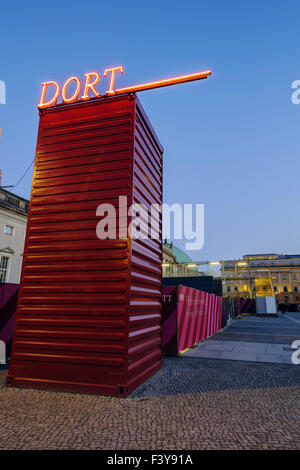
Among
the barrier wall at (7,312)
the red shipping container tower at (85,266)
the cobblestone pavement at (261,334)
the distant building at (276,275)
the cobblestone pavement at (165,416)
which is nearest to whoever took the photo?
the cobblestone pavement at (165,416)

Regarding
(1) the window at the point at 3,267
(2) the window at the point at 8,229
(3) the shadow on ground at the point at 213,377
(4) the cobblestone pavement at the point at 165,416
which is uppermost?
(2) the window at the point at 8,229

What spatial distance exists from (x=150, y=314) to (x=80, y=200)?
3001mm

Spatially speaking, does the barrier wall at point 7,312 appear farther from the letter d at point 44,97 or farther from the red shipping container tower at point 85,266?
the letter d at point 44,97

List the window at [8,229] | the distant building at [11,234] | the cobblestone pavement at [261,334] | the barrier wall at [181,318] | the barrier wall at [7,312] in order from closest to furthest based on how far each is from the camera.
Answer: the barrier wall at [7,312]
the barrier wall at [181,318]
the cobblestone pavement at [261,334]
the distant building at [11,234]
the window at [8,229]

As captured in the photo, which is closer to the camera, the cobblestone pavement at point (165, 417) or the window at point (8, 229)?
the cobblestone pavement at point (165, 417)

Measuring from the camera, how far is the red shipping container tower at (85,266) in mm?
5227

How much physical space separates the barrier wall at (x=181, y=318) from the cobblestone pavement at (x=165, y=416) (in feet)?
8.52

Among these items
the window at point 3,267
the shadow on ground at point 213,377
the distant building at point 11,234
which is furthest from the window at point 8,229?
the shadow on ground at point 213,377

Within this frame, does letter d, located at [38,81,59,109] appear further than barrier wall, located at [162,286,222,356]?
No

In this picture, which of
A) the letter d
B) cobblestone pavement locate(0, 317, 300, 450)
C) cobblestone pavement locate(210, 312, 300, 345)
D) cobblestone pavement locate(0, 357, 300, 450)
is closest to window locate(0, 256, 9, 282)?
cobblestone pavement locate(210, 312, 300, 345)

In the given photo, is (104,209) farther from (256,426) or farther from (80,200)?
(256,426)

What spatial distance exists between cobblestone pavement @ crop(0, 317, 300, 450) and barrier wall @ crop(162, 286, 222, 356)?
102 inches

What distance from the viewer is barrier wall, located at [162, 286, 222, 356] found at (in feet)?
28.6

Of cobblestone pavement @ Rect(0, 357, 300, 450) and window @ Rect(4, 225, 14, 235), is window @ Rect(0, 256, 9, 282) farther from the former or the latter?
cobblestone pavement @ Rect(0, 357, 300, 450)
